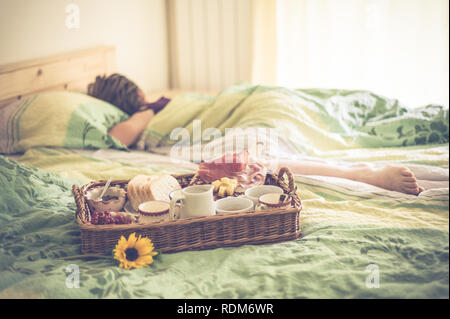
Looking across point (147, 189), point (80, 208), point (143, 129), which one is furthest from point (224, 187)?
point (143, 129)

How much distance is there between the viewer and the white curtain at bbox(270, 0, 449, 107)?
2342 millimetres

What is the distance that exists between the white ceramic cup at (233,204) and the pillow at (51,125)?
0.91 m

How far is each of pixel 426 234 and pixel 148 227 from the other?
542mm

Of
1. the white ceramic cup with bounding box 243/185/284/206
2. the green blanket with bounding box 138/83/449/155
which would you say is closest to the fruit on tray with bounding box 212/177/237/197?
the white ceramic cup with bounding box 243/185/284/206

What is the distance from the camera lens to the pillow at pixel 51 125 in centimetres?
172

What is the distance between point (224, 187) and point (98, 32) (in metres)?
1.62

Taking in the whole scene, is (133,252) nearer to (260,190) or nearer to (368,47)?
(260,190)

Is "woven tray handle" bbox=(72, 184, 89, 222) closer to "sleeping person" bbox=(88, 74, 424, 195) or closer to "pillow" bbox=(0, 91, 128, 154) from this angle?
"sleeping person" bbox=(88, 74, 424, 195)

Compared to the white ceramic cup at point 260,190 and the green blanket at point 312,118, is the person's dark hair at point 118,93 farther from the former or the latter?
the white ceramic cup at point 260,190

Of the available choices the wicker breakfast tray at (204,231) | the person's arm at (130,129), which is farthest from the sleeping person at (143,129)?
the wicker breakfast tray at (204,231)

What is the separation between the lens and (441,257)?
806 mm
